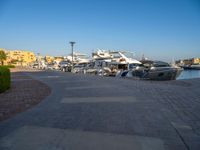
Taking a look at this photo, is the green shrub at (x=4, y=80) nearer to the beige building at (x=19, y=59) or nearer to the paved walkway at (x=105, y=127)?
the paved walkway at (x=105, y=127)

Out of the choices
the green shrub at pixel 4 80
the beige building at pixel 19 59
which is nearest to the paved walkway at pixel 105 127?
the green shrub at pixel 4 80

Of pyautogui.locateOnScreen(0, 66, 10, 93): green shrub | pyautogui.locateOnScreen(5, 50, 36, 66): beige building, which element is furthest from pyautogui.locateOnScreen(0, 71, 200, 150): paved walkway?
pyautogui.locateOnScreen(5, 50, 36, 66): beige building

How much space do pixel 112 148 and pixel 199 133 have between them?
6.32 feet

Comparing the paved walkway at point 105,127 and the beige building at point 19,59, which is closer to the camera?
the paved walkway at point 105,127

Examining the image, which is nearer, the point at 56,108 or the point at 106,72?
the point at 56,108

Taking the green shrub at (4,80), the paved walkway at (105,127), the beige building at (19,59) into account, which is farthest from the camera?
the beige building at (19,59)

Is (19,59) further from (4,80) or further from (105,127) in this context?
(105,127)

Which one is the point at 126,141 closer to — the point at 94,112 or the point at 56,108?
the point at 94,112

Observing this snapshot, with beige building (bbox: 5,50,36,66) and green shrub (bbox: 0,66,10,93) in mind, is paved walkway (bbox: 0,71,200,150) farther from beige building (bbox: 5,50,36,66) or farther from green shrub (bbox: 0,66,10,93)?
beige building (bbox: 5,50,36,66)

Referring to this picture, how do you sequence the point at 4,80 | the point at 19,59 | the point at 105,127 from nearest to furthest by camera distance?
the point at 105,127, the point at 4,80, the point at 19,59

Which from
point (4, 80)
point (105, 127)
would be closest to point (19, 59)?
point (4, 80)

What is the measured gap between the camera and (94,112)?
6223mm

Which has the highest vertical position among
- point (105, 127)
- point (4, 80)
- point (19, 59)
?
point (19, 59)

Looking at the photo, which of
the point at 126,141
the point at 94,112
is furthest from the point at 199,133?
the point at 94,112
